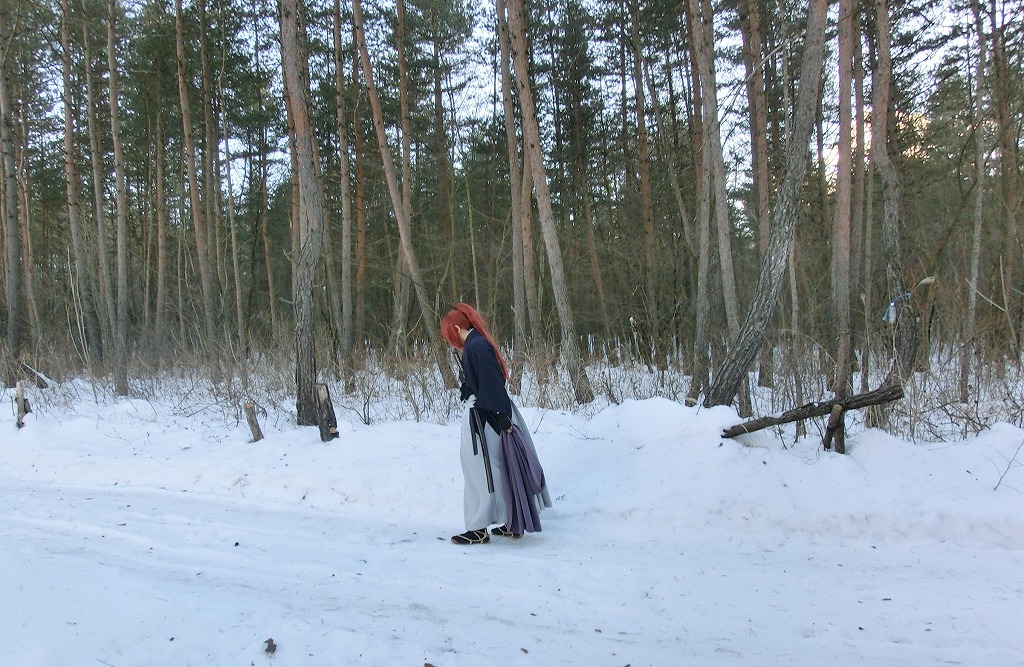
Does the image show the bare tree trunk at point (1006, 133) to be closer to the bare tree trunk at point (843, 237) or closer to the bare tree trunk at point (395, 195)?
the bare tree trunk at point (843, 237)

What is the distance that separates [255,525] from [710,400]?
14.5 feet

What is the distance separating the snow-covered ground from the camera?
2.92 meters

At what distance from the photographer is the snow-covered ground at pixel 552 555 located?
2916 millimetres

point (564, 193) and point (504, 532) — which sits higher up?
point (564, 193)

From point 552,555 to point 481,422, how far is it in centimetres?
105

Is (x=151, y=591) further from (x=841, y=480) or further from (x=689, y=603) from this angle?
(x=841, y=480)

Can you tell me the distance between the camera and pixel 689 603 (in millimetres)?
3373

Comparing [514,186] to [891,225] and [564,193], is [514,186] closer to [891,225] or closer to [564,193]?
[891,225]

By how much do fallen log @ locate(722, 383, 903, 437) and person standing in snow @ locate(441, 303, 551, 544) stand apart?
6.83ft

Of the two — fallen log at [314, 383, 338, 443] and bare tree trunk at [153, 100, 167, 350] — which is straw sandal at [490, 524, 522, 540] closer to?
fallen log at [314, 383, 338, 443]

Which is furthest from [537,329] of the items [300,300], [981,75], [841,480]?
[981,75]

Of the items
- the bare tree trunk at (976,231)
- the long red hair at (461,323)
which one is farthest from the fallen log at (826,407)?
the long red hair at (461,323)

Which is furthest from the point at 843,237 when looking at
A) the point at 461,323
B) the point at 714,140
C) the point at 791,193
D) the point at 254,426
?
the point at 254,426

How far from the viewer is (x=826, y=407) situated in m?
4.96
